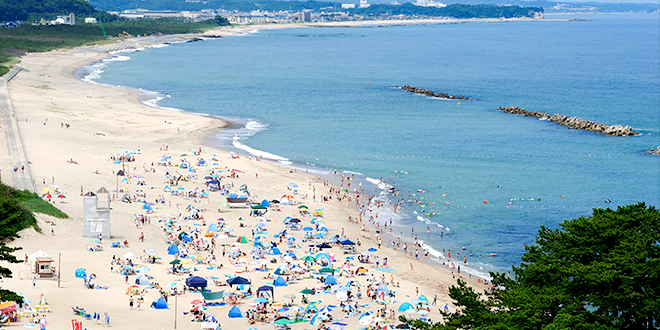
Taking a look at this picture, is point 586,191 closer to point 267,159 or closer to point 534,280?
point 267,159

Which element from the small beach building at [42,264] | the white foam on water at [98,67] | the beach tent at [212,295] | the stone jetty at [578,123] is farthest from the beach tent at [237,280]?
the white foam on water at [98,67]

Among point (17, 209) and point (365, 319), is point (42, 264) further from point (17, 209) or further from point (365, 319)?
point (365, 319)

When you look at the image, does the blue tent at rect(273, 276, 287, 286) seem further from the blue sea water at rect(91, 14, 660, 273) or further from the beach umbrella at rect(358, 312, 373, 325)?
the blue sea water at rect(91, 14, 660, 273)

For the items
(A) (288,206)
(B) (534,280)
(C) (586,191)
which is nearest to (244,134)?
(A) (288,206)

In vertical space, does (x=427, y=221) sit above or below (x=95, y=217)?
below

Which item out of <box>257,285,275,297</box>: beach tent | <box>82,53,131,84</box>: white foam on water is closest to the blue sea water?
<box>82,53,131,84</box>: white foam on water

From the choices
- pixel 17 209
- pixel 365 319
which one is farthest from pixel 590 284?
pixel 17 209
